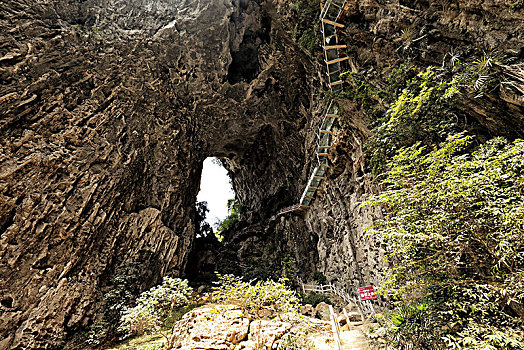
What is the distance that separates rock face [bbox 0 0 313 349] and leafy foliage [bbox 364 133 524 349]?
1154 centimetres

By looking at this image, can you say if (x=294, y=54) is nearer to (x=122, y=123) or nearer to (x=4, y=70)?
(x=122, y=123)

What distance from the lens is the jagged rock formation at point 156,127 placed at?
8133 mm

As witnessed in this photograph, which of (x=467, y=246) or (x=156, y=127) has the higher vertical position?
(x=156, y=127)

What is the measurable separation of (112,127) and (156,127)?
2.79 metres

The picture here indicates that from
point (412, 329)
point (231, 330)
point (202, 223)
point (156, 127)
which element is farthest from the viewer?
point (202, 223)

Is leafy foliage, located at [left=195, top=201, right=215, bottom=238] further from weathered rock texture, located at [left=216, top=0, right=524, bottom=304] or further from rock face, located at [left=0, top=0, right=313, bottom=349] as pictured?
weathered rock texture, located at [left=216, top=0, right=524, bottom=304]

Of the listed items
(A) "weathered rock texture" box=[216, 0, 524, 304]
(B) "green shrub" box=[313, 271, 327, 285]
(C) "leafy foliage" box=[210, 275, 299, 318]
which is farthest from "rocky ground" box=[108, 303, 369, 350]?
(B) "green shrub" box=[313, 271, 327, 285]

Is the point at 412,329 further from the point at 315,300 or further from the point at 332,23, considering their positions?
the point at 332,23

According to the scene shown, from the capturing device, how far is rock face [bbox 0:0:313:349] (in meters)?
8.80

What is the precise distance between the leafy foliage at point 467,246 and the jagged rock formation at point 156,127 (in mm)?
1942

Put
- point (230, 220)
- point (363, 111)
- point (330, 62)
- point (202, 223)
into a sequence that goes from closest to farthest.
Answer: point (363, 111) → point (330, 62) → point (202, 223) → point (230, 220)

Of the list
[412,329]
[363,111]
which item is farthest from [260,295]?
[363,111]

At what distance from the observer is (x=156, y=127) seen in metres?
15.1

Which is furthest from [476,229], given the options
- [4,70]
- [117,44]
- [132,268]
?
[117,44]
